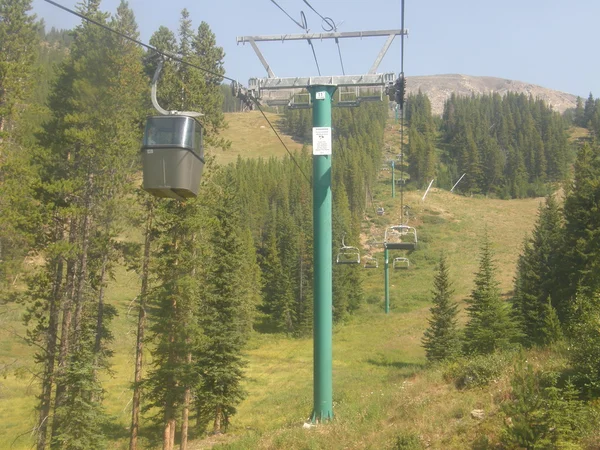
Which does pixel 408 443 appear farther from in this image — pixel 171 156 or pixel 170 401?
pixel 170 401

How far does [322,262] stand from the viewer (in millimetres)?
10602

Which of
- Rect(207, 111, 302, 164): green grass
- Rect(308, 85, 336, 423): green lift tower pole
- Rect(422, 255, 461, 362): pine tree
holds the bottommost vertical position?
Rect(422, 255, 461, 362): pine tree

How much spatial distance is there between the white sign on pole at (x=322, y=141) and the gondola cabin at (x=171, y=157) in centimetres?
282

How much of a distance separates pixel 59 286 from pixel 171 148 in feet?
44.5

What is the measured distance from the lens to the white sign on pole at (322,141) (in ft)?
34.6

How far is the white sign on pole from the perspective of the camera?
10555 mm

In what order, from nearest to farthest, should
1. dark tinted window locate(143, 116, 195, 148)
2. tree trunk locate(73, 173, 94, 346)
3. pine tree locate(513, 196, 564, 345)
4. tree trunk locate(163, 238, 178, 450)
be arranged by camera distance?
dark tinted window locate(143, 116, 195, 148)
tree trunk locate(163, 238, 178, 450)
tree trunk locate(73, 173, 94, 346)
pine tree locate(513, 196, 564, 345)

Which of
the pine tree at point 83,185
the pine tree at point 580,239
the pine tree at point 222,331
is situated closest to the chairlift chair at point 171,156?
the pine tree at point 83,185

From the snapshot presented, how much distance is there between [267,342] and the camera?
5078 centimetres

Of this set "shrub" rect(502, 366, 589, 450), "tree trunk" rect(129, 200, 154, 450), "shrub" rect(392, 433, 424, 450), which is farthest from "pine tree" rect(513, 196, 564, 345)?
"shrub" rect(502, 366, 589, 450)

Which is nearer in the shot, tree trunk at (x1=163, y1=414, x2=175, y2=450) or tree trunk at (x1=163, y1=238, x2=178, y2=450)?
tree trunk at (x1=163, y1=238, x2=178, y2=450)

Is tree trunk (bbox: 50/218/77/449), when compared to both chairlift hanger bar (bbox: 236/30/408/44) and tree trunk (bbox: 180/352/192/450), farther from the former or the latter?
chairlift hanger bar (bbox: 236/30/408/44)

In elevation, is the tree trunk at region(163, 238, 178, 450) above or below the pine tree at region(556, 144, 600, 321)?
below

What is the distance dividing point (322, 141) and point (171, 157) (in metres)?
3.43
